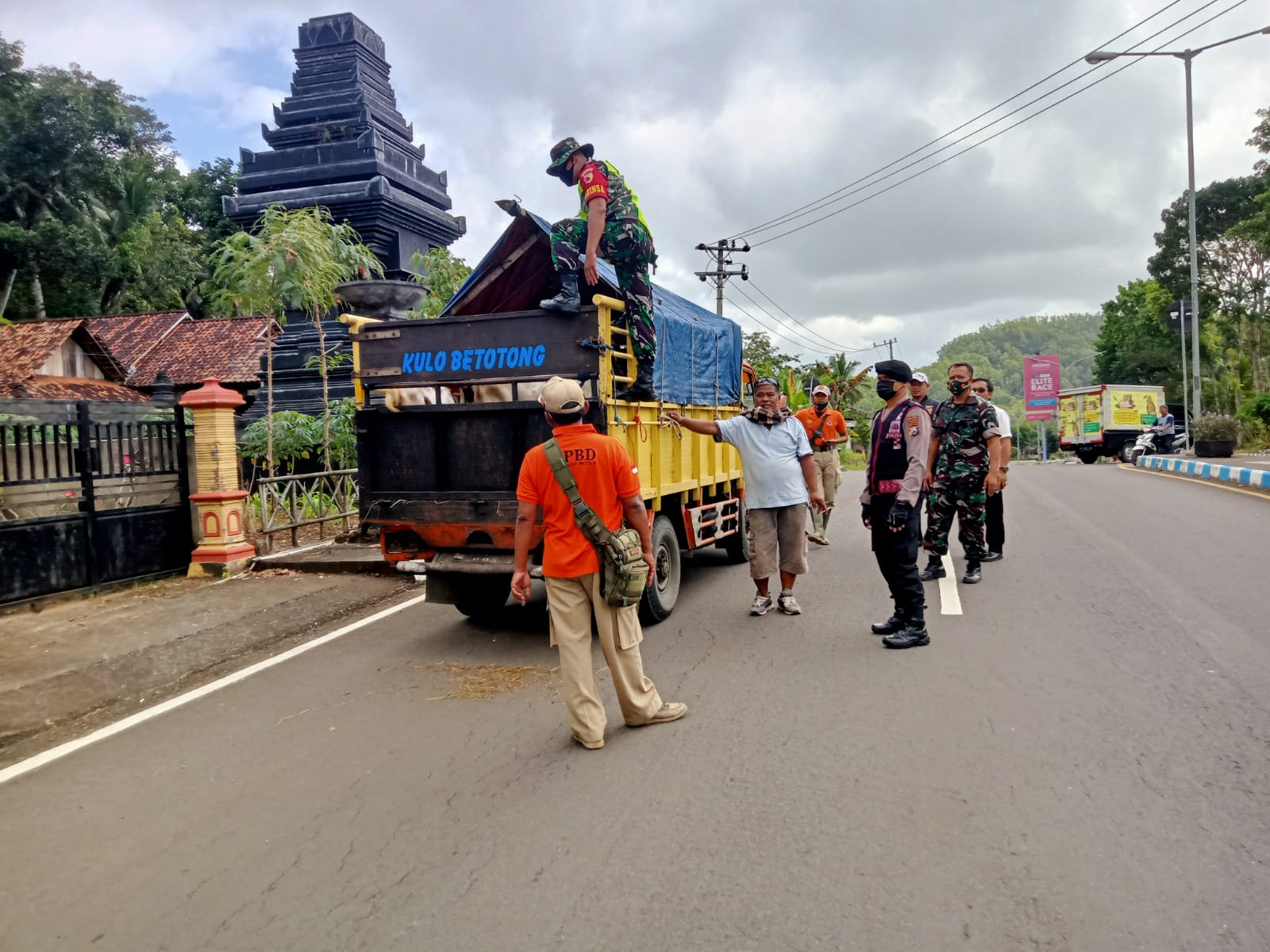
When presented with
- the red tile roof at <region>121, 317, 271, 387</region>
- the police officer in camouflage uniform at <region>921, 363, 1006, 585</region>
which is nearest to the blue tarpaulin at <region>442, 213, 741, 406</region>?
the police officer in camouflage uniform at <region>921, 363, 1006, 585</region>

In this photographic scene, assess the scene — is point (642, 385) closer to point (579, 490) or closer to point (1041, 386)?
point (579, 490)

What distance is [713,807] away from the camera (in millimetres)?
3475

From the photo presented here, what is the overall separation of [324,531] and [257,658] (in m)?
6.13

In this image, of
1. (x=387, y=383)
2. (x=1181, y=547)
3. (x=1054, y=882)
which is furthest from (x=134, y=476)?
(x=1181, y=547)

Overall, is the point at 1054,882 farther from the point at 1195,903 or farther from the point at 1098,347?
the point at 1098,347

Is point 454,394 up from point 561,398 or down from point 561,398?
up

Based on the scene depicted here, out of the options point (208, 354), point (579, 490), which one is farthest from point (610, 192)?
point (208, 354)

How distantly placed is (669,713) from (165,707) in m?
3.09

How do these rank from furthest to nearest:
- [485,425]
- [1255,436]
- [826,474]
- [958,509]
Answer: [1255,436]
[826,474]
[958,509]
[485,425]

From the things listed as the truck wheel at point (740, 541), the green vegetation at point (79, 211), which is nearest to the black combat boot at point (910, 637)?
the truck wheel at point (740, 541)

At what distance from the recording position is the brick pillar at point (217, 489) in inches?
365

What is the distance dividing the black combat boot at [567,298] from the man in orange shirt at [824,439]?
3.98m

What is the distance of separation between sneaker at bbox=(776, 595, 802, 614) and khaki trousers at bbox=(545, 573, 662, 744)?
251cm

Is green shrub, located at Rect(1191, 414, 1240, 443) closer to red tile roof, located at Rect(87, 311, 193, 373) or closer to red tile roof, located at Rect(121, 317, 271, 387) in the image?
red tile roof, located at Rect(121, 317, 271, 387)
